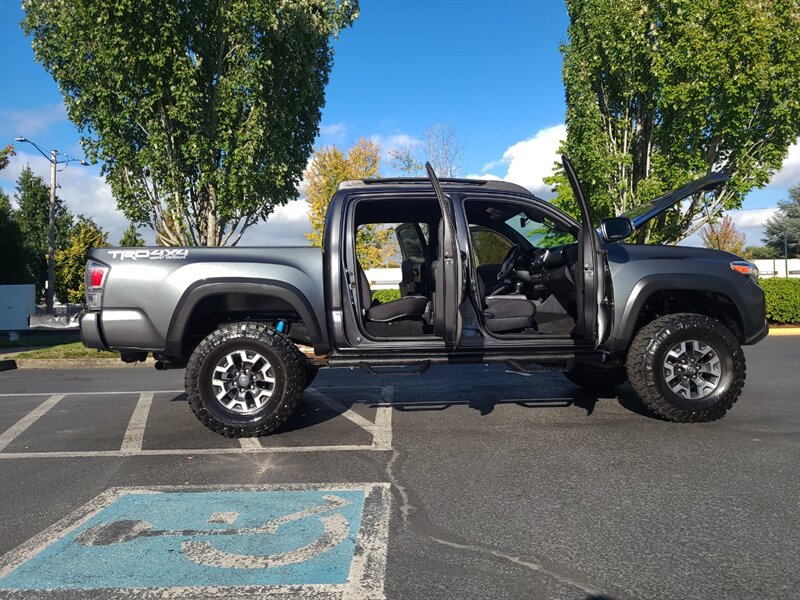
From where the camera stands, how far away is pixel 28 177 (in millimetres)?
42656

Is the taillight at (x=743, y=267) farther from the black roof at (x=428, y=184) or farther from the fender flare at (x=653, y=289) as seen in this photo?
the black roof at (x=428, y=184)

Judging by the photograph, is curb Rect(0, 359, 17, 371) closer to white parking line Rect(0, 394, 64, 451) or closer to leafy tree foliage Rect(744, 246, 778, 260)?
white parking line Rect(0, 394, 64, 451)

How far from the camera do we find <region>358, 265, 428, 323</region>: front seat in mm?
5496

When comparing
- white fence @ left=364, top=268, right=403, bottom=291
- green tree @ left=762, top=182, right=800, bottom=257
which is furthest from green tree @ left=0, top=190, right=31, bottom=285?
green tree @ left=762, top=182, right=800, bottom=257

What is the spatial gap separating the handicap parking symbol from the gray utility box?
678 inches

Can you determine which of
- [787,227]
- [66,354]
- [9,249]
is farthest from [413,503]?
[787,227]

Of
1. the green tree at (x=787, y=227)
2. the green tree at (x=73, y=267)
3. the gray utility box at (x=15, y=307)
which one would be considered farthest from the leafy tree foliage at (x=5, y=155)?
the green tree at (x=787, y=227)

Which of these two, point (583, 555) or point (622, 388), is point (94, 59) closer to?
point (622, 388)

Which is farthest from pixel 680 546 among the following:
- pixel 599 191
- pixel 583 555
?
pixel 599 191

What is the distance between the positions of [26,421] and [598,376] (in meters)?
6.03

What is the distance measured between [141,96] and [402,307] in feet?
34.6

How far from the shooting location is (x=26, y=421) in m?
6.15

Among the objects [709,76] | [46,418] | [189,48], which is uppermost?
[189,48]

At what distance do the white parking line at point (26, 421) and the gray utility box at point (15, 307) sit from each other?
12525 millimetres
